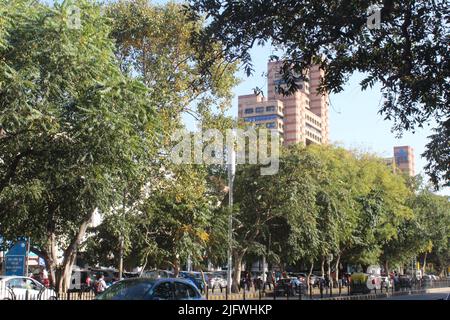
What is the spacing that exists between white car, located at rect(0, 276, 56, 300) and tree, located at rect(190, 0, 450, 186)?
43.9 feet

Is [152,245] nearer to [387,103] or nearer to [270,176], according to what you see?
[270,176]

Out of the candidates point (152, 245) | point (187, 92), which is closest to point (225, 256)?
point (152, 245)

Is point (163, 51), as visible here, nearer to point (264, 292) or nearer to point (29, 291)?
point (29, 291)

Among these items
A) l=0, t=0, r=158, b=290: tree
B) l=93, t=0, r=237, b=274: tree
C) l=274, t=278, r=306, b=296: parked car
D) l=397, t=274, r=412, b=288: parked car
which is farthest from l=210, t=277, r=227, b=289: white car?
l=0, t=0, r=158, b=290: tree

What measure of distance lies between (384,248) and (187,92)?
36572mm

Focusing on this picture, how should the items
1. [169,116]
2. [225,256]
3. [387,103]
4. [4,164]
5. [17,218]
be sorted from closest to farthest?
1. [387,103]
2. [4,164]
3. [17,218]
4. [169,116]
5. [225,256]

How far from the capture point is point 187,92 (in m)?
24.6

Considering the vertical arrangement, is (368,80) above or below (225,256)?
above

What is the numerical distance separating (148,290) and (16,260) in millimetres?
11233

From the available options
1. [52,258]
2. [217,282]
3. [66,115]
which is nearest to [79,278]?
[52,258]

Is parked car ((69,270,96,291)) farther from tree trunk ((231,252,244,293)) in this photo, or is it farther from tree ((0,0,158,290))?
tree ((0,0,158,290))

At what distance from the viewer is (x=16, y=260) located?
20656mm

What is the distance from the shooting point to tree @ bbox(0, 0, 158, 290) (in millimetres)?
15242

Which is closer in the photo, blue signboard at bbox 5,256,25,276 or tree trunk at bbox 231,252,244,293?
blue signboard at bbox 5,256,25,276
